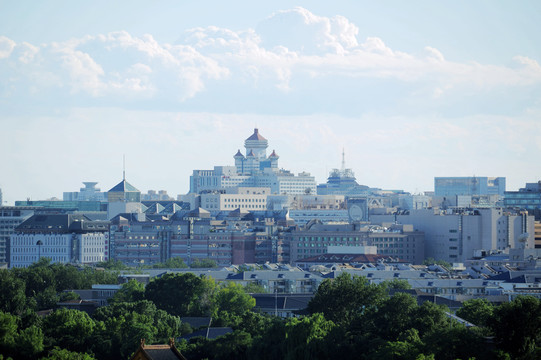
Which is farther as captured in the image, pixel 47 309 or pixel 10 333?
pixel 47 309

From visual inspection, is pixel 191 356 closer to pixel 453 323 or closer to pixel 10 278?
pixel 453 323

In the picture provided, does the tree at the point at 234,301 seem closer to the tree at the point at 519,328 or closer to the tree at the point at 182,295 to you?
the tree at the point at 182,295

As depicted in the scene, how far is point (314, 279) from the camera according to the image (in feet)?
654

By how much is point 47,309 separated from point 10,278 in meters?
12.6

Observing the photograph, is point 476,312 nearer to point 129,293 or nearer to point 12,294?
point 129,293

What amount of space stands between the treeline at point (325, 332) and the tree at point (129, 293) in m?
15.3

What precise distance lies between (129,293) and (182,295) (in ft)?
33.4

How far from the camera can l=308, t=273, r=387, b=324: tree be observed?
138 m

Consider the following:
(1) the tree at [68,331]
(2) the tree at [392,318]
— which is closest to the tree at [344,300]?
(2) the tree at [392,318]

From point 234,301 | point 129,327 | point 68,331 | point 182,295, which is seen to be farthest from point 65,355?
point 234,301

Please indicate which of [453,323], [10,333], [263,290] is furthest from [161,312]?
[263,290]

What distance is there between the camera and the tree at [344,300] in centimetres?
13775

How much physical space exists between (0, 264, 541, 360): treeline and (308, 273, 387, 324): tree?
0.27ft

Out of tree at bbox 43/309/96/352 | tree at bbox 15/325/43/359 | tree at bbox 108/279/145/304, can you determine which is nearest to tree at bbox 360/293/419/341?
tree at bbox 43/309/96/352
